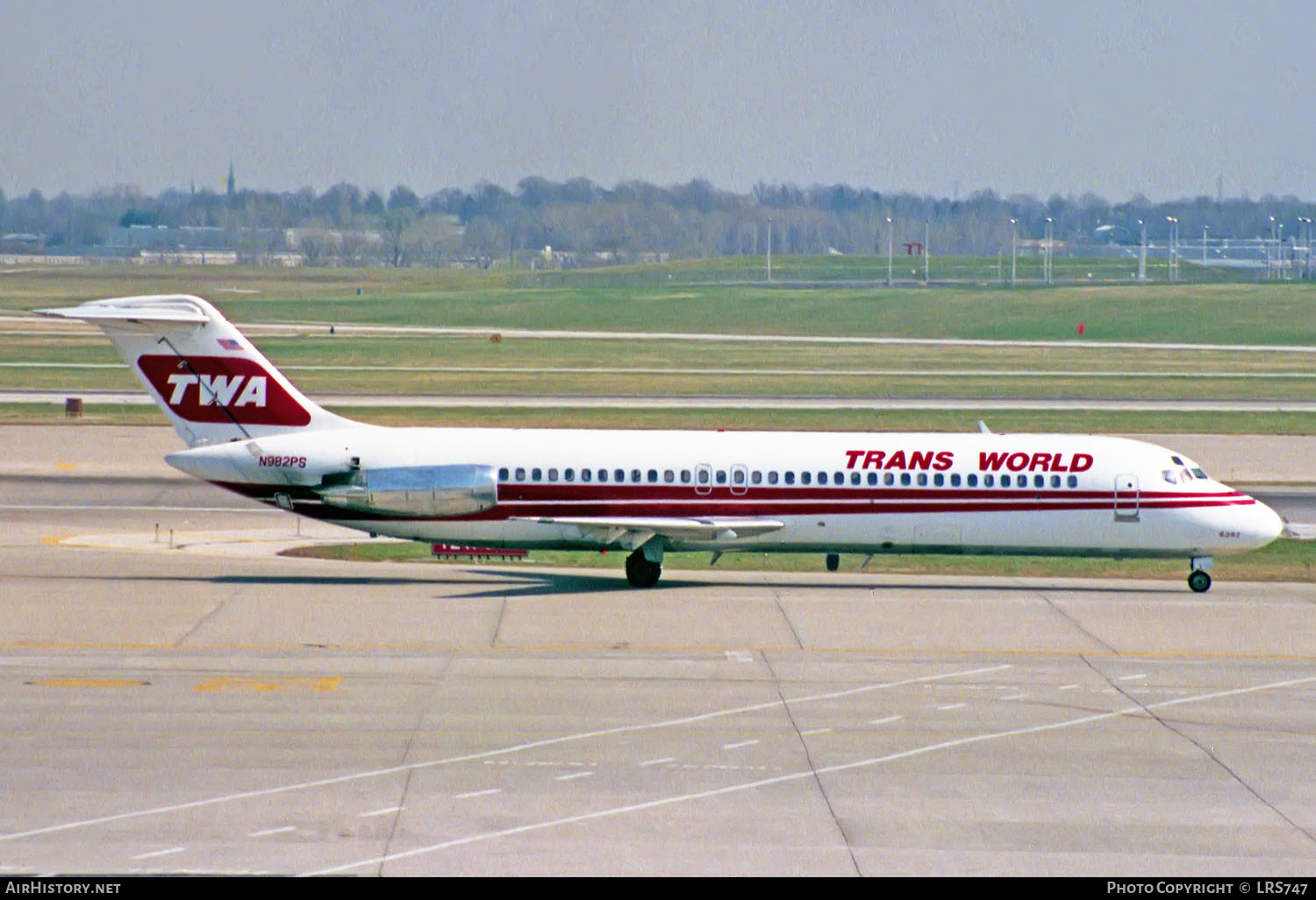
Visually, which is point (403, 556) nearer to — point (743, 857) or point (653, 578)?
point (653, 578)

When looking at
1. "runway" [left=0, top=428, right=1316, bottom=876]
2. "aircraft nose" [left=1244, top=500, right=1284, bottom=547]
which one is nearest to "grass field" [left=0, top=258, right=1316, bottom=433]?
"aircraft nose" [left=1244, top=500, right=1284, bottom=547]

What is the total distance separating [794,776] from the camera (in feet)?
63.9

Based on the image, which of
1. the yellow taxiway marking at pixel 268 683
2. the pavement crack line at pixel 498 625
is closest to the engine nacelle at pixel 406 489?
the pavement crack line at pixel 498 625

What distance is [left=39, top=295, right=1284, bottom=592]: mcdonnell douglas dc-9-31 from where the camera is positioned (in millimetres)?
33438

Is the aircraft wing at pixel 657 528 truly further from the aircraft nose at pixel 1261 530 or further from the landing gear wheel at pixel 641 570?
the aircraft nose at pixel 1261 530

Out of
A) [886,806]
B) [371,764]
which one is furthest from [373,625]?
[886,806]

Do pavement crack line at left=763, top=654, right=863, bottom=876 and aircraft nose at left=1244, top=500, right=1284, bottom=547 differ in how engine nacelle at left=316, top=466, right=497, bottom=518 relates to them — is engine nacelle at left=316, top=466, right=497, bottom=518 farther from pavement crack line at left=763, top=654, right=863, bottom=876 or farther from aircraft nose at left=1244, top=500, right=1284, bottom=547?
aircraft nose at left=1244, top=500, right=1284, bottom=547

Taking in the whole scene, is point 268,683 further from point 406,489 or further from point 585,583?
point 585,583

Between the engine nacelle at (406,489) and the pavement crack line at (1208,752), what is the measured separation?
12.8 metres

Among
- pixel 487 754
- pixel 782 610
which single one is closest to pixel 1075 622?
pixel 782 610

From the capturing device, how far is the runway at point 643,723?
1666 cm

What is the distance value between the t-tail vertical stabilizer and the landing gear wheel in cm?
720

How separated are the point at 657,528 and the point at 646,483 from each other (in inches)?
41.8

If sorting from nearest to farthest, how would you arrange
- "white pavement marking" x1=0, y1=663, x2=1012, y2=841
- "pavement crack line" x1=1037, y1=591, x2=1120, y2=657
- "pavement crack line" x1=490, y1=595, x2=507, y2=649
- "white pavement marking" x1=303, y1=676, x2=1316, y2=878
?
"white pavement marking" x1=303, y1=676, x2=1316, y2=878 < "white pavement marking" x1=0, y1=663, x2=1012, y2=841 < "pavement crack line" x1=490, y1=595, x2=507, y2=649 < "pavement crack line" x1=1037, y1=591, x2=1120, y2=657
